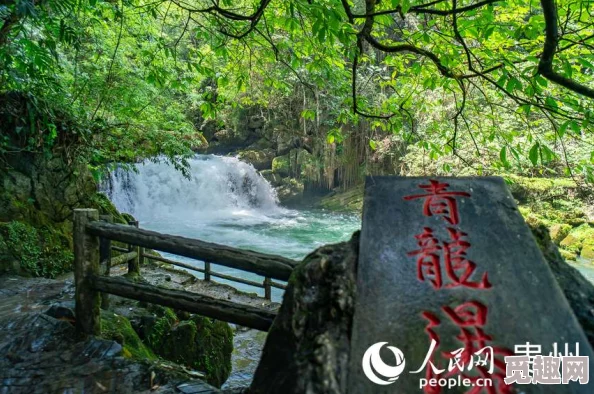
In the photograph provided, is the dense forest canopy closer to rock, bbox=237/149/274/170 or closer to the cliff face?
the cliff face

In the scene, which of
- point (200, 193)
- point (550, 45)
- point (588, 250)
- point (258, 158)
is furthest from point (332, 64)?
point (258, 158)

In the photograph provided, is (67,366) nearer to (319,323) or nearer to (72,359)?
(72,359)

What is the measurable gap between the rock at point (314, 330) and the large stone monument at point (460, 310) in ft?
0.18

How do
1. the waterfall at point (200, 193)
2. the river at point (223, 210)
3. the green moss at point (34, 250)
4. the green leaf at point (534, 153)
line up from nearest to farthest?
the green leaf at point (534, 153)
the green moss at point (34, 250)
the river at point (223, 210)
the waterfall at point (200, 193)

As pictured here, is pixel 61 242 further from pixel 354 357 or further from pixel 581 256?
pixel 581 256

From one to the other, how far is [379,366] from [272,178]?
16.2 m

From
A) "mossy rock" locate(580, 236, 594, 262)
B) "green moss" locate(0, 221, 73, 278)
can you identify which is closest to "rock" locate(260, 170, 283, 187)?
"mossy rock" locate(580, 236, 594, 262)

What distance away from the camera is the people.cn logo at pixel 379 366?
3.75ft

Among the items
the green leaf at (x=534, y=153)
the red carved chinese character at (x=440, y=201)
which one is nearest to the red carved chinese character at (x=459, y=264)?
the red carved chinese character at (x=440, y=201)

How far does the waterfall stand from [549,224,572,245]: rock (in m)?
10.1

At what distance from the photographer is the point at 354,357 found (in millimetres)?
1189

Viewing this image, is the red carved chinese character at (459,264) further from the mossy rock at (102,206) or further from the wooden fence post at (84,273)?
the mossy rock at (102,206)

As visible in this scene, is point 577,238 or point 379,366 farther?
point 577,238

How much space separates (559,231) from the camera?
10523mm
